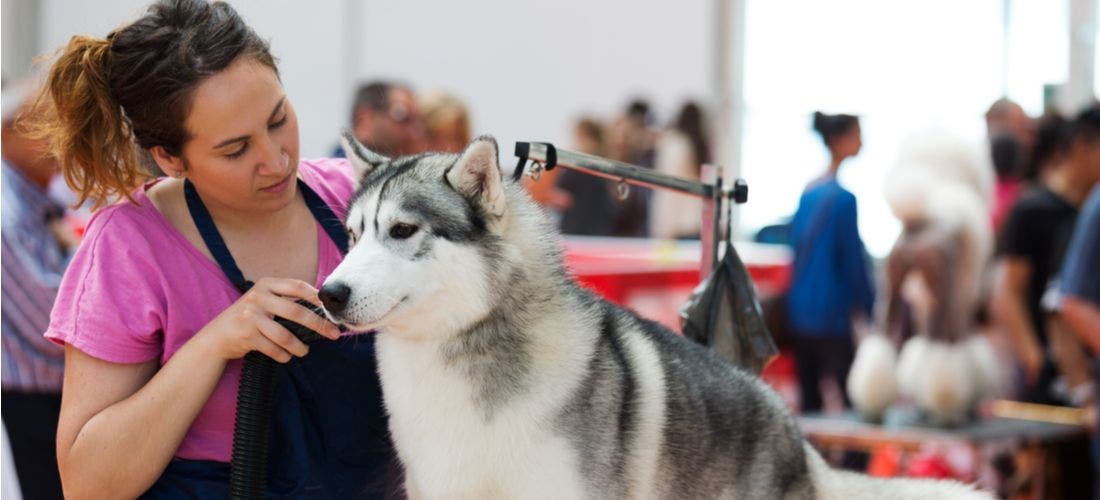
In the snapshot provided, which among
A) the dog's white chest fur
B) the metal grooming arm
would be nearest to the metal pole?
the metal grooming arm

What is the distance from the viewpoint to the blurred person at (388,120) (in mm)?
4821

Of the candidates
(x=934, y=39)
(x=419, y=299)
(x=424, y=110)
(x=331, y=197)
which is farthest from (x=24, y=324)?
(x=934, y=39)

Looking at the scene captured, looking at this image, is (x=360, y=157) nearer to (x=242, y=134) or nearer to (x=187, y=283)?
(x=242, y=134)

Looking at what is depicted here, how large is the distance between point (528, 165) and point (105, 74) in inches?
28.1

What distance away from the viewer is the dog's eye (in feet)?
6.31

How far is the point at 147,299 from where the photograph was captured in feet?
6.55

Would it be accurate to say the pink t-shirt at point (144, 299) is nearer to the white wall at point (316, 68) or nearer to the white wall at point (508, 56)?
the white wall at point (316, 68)

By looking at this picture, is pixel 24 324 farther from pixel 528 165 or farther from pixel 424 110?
pixel 424 110

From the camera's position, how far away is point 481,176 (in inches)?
76.4

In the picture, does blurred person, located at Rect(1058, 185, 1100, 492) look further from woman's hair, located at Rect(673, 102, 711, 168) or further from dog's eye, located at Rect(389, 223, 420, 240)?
woman's hair, located at Rect(673, 102, 711, 168)

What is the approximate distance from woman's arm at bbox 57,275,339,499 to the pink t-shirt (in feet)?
0.16

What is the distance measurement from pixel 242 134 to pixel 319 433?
522 millimetres

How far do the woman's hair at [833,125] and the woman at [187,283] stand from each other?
16.2ft

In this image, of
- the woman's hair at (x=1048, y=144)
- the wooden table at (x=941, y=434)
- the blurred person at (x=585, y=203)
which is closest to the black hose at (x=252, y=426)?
the wooden table at (x=941, y=434)
